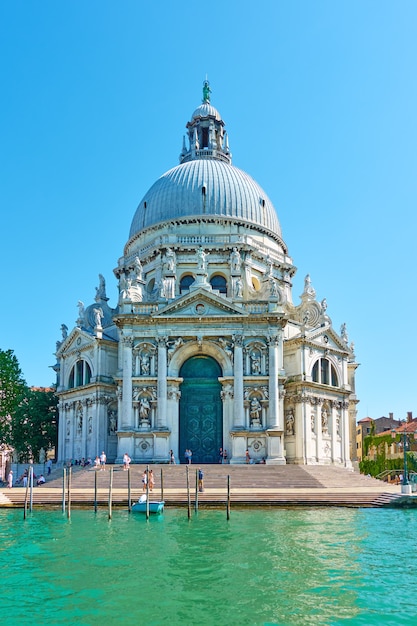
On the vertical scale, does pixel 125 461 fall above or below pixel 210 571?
above

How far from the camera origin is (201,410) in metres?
39.8

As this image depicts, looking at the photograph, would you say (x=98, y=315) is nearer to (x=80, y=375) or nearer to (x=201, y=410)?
(x=80, y=375)

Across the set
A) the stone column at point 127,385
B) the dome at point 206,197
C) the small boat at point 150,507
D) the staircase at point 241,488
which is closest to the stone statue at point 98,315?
the stone column at point 127,385

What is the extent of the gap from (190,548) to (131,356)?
2085cm

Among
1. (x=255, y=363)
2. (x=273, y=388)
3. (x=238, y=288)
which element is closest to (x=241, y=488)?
(x=273, y=388)

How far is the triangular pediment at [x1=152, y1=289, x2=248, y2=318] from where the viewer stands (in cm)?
3931

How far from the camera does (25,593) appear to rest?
14.5 m

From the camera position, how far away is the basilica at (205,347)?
3878cm

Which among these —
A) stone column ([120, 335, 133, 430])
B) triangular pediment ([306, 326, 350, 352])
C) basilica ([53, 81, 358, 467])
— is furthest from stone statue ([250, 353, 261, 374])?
stone column ([120, 335, 133, 430])

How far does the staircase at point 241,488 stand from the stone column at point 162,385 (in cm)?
320

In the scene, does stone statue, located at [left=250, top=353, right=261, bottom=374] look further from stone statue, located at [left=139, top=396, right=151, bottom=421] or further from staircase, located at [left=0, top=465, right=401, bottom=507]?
stone statue, located at [left=139, top=396, right=151, bottom=421]

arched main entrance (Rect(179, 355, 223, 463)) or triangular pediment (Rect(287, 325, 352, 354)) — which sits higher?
triangular pediment (Rect(287, 325, 352, 354))

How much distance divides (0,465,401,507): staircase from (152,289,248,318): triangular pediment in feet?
27.4

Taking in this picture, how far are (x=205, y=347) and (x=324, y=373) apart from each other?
9.51 m
